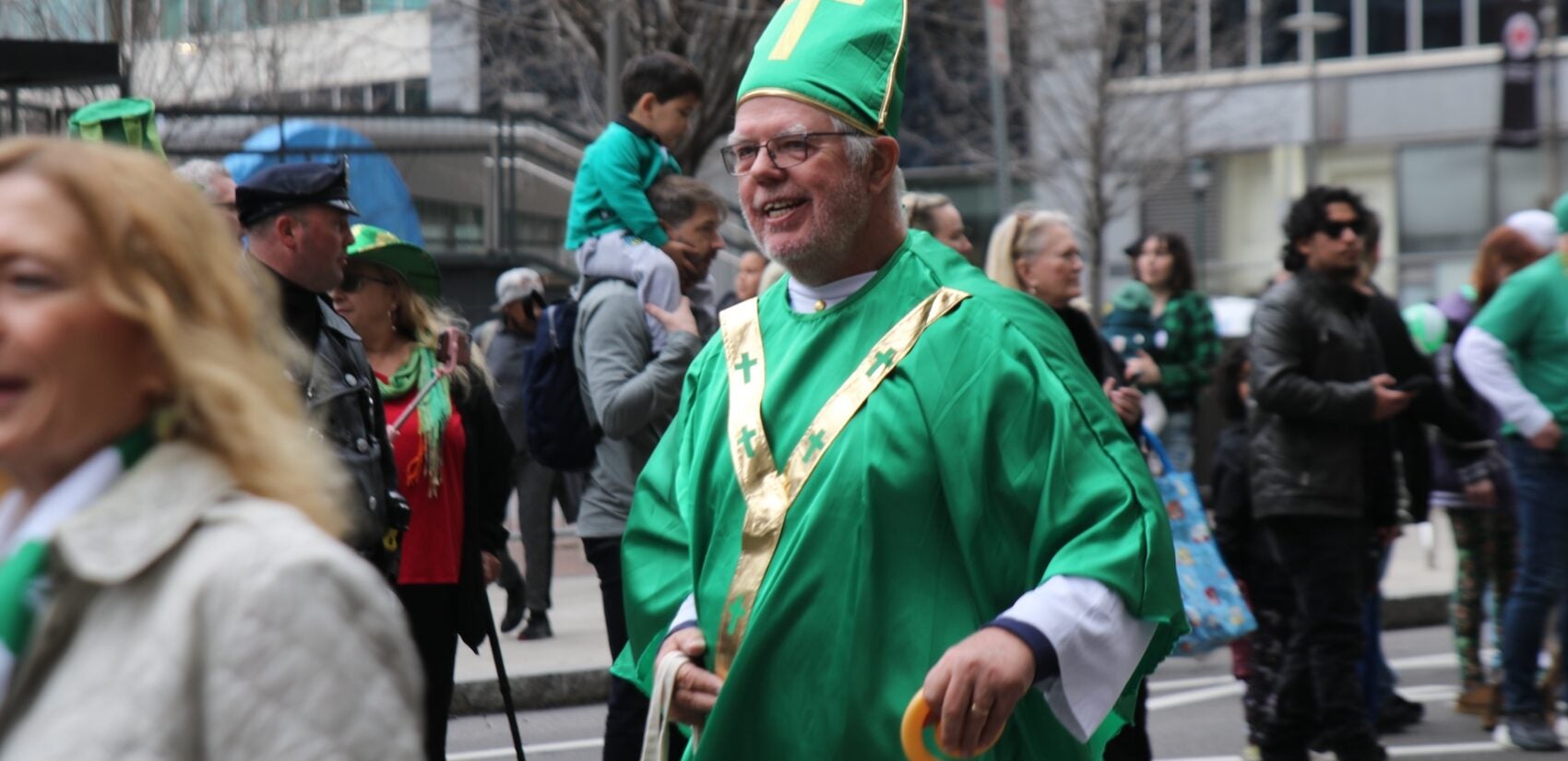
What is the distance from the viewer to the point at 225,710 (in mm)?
1710

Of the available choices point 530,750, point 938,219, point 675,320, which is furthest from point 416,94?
point 675,320

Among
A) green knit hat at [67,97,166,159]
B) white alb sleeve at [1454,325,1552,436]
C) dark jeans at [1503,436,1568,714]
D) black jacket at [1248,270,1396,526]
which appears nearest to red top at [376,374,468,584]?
green knit hat at [67,97,166,159]

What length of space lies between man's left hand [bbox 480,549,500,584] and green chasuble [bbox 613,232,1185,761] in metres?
2.42

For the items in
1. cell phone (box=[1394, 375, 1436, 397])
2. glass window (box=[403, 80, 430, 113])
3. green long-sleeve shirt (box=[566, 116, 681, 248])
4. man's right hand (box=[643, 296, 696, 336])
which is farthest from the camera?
glass window (box=[403, 80, 430, 113])

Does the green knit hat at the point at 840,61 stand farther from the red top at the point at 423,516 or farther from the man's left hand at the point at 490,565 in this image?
the man's left hand at the point at 490,565

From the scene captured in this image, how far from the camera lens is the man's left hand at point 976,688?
120 inches

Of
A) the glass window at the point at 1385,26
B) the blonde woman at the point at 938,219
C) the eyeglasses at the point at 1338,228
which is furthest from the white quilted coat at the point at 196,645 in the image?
the glass window at the point at 1385,26

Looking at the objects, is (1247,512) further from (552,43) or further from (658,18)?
(552,43)

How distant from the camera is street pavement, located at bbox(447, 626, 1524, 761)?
25.4 feet

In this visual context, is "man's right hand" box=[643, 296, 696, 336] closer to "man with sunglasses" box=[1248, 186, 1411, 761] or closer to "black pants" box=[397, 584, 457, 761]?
"black pants" box=[397, 584, 457, 761]

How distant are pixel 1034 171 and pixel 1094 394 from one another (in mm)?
28053

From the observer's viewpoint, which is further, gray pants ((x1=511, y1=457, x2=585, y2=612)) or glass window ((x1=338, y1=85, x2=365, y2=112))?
glass window ((x1=338, y1=85, x2=365, y2=112))

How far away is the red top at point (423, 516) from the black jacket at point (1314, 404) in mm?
2732

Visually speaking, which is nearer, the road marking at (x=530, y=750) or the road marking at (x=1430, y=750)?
the road marking at (x=1430, y=750)
